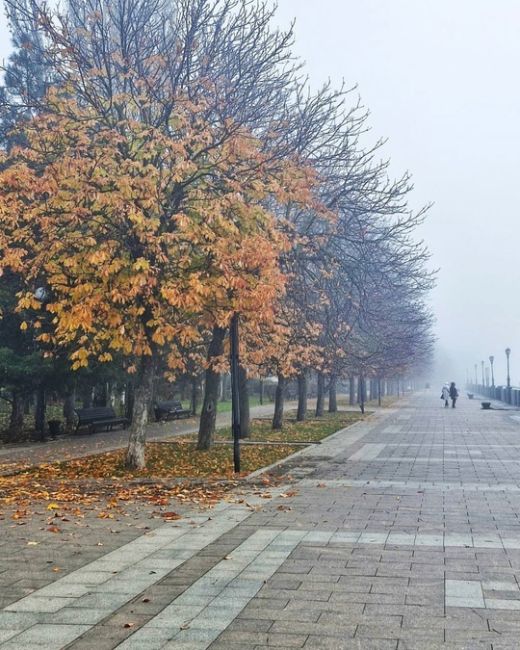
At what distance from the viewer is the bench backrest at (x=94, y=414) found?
2366 centimetres

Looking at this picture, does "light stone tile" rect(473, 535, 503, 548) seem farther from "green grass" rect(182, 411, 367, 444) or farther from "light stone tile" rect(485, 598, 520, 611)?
"green grass" rect(182, 411, 367, 444)

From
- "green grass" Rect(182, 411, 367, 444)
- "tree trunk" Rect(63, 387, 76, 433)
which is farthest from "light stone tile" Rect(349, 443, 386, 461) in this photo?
"tree trunk" Rect(63, 387, 76, 433)

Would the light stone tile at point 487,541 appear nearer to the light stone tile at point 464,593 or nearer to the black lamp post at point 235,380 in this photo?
the light stone tile at point 464,593

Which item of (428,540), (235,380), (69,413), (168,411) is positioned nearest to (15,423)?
(69,413)

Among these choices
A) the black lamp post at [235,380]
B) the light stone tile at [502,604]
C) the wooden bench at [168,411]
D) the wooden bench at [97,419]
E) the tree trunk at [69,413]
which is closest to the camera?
the light stone tile at [502,604]

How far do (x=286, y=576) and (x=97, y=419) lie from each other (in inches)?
757

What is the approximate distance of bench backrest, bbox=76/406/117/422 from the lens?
77.6 ft

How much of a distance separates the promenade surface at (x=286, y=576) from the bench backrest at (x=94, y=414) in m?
13.7

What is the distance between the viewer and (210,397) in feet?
58.0

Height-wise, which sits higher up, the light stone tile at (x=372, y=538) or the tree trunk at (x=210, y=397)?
the tree trunk at (x=210, y=397)

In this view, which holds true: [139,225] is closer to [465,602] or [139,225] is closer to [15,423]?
[465,602]

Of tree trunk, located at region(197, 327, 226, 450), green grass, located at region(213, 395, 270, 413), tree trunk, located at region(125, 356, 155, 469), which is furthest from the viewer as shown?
green grass, located at region(213, 395, 270, 413)

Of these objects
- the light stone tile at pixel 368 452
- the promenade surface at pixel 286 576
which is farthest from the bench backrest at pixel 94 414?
the promenade surface at pixel 286 576

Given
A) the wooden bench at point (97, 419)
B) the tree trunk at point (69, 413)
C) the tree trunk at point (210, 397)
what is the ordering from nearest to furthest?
the tree trunk at point (210, 397) → the wooden bench at point (97, 419) → the tree trunk at point (69, 413)
